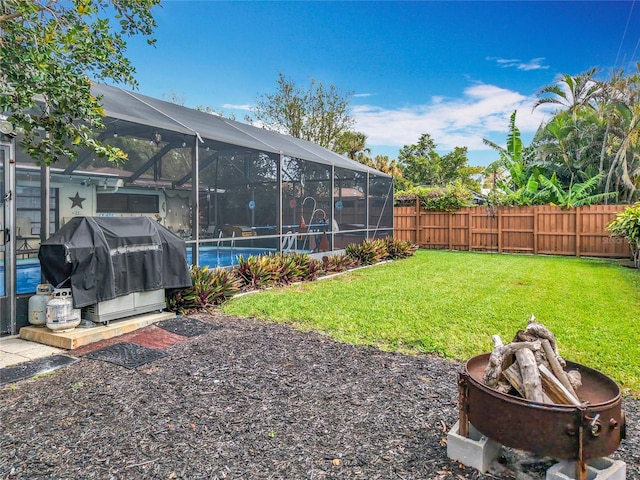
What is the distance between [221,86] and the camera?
68.2ft

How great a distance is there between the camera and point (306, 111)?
2328 centimetres

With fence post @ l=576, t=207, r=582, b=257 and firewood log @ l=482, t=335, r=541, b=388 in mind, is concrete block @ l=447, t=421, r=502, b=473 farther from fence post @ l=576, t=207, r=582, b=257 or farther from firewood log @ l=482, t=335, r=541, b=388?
fence post @ l=576, t=207, r=582, b=257

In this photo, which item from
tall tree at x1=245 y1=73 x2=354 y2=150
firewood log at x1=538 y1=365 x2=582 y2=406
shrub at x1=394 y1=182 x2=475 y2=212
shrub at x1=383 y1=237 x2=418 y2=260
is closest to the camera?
firewood log at x1=538 y1=365 x2=582 y2=406

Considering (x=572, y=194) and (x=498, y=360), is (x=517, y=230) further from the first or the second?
(x=498, y=360)

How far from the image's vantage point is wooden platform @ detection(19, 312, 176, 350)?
423cm

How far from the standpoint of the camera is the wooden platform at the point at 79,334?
423 centimetres

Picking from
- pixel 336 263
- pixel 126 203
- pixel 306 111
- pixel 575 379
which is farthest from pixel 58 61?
pixel 306 111

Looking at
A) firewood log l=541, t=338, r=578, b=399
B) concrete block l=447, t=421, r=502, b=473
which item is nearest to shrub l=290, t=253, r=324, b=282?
concrete block l=447, t=421, r=502, b=473

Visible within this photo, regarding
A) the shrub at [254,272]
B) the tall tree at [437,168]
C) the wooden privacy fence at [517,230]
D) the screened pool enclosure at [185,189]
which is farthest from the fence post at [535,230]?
the tall tree at [437,168]

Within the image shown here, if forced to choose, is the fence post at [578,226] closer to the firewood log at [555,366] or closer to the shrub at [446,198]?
the shrub at [446,198]

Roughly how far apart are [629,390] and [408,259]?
9.70m

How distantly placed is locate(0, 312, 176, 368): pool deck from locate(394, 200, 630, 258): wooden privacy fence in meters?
13.7

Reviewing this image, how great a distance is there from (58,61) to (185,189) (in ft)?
14.6

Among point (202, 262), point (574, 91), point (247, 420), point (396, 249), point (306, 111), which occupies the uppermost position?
point (306, 111)
